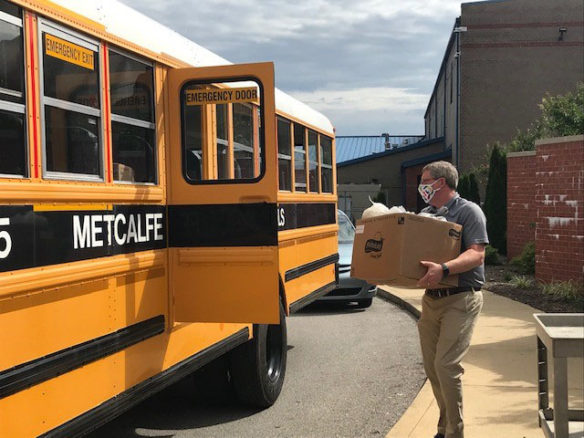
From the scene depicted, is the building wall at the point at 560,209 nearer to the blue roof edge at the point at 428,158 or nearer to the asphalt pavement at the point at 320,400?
the asphalt pavement at the point at 320,400

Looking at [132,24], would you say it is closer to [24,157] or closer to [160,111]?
[160,111]

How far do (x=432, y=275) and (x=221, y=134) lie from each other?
1.94 m

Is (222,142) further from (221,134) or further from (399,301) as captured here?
(399,301)

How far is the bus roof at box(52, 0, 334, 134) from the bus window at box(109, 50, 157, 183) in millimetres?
143

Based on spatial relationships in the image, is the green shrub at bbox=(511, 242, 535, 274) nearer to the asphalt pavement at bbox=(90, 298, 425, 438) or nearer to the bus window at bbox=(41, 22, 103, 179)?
the asphalt pavement at bbox=(90, 298, 425, 438)

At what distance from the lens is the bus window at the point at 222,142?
5.14m

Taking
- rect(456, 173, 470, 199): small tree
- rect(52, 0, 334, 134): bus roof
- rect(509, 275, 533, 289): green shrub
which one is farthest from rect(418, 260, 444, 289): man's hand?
rect(456, 173, 470, 199): small tree

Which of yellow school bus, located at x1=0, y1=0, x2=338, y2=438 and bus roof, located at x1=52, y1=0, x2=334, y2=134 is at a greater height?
bus roof, located at x1=52, y1=0, x2=334, y2=134

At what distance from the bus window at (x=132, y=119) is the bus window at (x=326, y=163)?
416cm

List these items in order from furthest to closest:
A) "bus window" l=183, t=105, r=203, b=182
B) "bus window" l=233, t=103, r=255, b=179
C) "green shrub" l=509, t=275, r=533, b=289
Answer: "green shrub" l=509, t=275, r=533, b=289
"bus window" l=233, t=103, r=255, b=179
"bus window" l=183, t=105, r=203, b=182

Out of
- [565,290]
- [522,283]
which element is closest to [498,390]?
[565,290]

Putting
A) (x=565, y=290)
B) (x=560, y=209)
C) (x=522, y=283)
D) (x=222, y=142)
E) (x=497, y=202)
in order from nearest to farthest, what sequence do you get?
(x=222, y=142), (x=565, y=290), (x=560, y=209), (x=522, y=283), (x=497, y=202)

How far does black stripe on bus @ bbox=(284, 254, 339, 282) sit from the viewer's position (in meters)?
6.56

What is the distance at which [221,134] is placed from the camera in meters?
5.21
